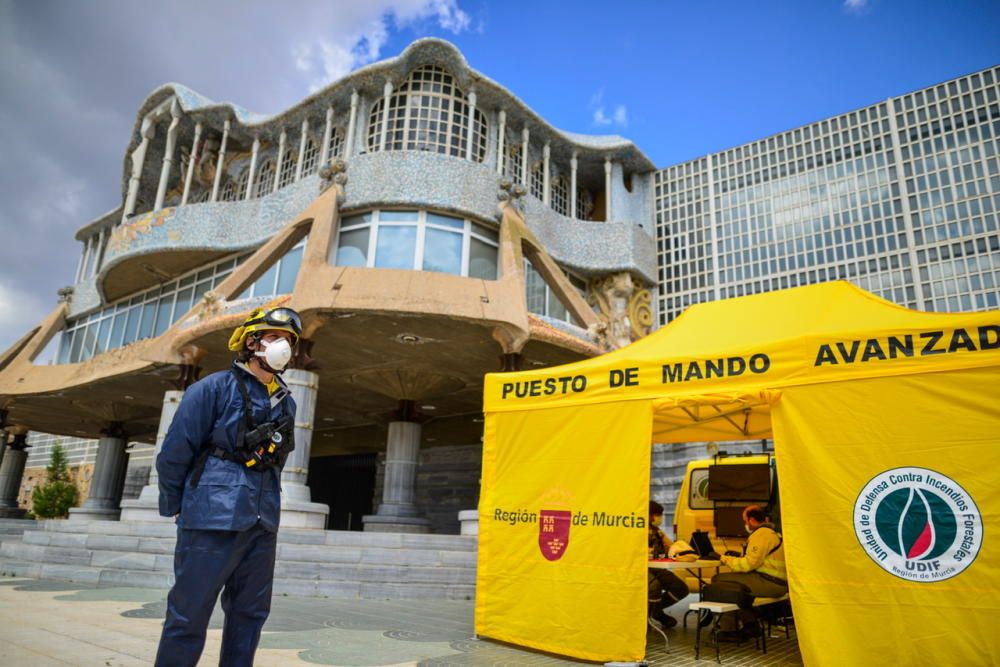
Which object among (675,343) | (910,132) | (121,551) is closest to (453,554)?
(121,551)

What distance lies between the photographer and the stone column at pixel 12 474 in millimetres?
34000

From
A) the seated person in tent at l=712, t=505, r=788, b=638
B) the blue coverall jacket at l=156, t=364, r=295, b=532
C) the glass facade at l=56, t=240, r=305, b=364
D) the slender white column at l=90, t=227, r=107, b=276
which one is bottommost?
the seated person in tent at l=712, t=505, r=788, b=638

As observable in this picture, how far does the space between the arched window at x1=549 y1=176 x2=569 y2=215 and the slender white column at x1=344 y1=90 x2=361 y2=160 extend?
788 centimetres

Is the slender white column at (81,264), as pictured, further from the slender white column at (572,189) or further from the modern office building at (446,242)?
the slender white column at (572,189)

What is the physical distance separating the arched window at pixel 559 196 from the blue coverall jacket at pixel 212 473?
21592 mm

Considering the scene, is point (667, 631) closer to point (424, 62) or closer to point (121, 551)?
point (121, 551)

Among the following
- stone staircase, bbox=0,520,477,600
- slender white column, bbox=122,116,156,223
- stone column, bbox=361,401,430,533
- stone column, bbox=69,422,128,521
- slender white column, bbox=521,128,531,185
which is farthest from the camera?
stone column, bbox=69,422,128,521

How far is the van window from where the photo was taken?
36.8 ft

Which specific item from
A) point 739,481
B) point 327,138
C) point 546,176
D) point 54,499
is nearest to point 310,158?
point 327,138

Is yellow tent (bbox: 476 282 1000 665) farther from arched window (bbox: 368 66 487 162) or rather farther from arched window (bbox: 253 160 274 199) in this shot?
arched window (bbox: 253 160 274 199)

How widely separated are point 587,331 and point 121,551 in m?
13.2

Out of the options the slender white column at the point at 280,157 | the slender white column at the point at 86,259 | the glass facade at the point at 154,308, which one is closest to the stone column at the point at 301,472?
the glass facade at the point at 154,308

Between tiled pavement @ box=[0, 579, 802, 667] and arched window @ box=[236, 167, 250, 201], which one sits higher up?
arched window @ box=[236, 167, 250, 201]

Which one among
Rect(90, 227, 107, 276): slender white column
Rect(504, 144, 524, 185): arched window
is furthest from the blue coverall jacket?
Rect(90, 227, 107, 276): slender white column
